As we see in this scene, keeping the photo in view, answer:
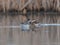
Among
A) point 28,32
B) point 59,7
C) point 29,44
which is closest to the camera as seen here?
point 29,44

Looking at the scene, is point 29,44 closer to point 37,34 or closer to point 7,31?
point 37,34

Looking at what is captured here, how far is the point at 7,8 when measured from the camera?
17.7 m

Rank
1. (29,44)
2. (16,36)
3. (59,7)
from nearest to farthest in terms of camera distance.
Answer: (29,44)
(16,36)
(59,7)

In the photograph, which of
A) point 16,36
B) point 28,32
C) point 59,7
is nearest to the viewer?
point 16,36

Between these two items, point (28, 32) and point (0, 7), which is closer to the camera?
point (28, 32)

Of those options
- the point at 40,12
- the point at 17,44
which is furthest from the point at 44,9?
the point at 17,44

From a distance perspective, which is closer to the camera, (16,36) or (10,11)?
(16,36)

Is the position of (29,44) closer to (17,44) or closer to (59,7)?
(17,44)

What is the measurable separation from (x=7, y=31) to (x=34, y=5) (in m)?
8.67

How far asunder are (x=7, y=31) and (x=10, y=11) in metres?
8.57

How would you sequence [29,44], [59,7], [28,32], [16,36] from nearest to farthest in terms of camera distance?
[29,44] → [16,36] → [28,32] → [59,7]

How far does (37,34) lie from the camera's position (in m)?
8.45

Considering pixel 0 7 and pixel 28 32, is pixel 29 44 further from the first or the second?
pixel 0 7

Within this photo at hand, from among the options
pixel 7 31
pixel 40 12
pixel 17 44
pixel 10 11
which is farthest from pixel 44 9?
pixel 17 44
